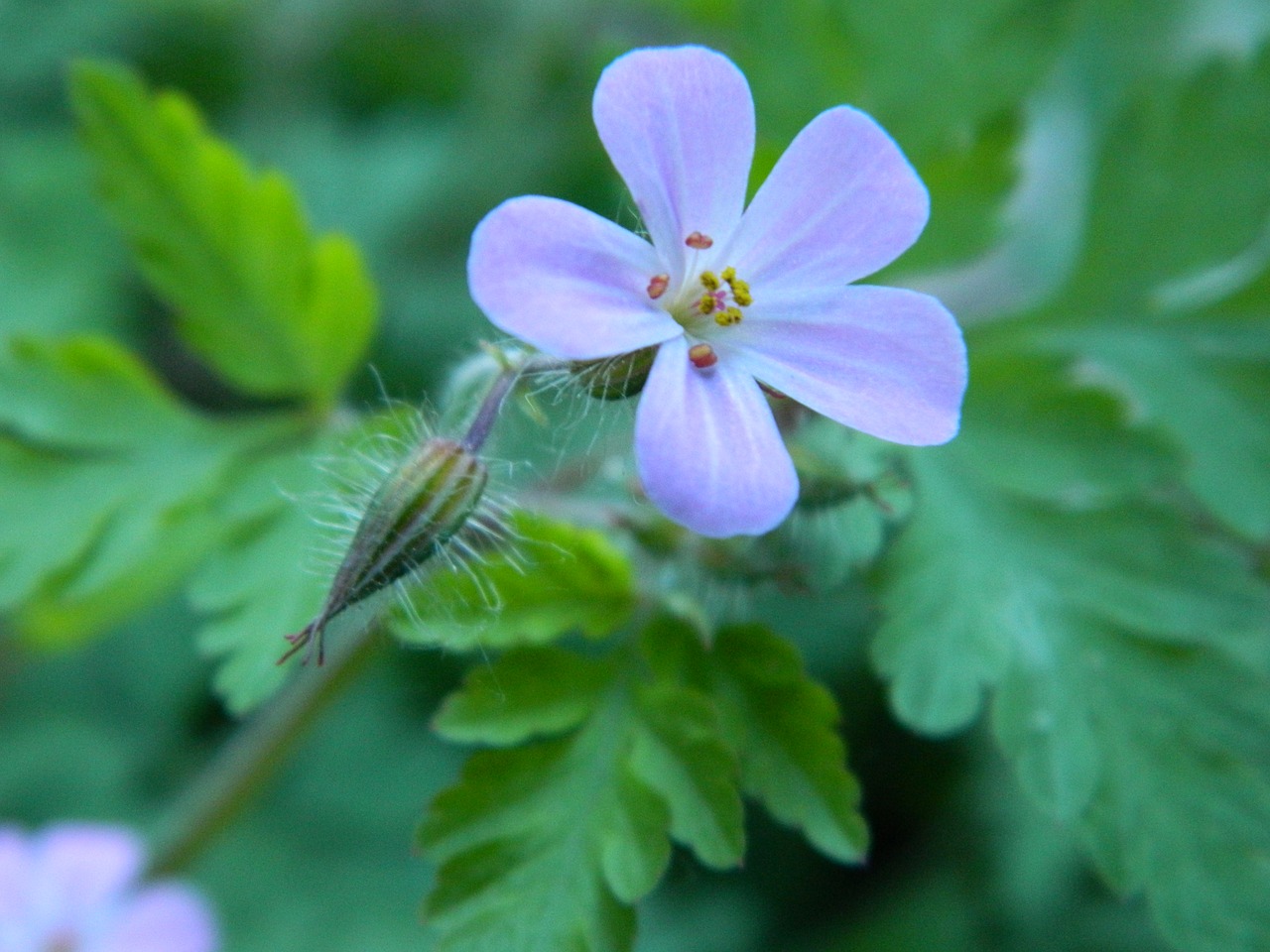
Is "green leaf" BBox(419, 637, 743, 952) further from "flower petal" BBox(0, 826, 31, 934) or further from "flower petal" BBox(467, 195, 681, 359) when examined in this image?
"flower petal" BBox(0, 826, 31, 934)

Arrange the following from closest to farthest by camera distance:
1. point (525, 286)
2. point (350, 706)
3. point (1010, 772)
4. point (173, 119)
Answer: point (525, 286) → point (173, 119) → point (1010, 772) → point (350, 706)

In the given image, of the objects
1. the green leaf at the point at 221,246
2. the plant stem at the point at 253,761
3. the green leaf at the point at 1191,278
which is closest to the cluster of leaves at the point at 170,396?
the green leaf at the point at 221,246

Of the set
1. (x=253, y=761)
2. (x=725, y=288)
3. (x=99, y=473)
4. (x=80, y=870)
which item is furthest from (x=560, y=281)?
(x=80, y=870)

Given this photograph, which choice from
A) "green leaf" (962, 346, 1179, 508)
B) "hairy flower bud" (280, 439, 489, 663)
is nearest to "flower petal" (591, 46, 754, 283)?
"hairy flower bud" (280, 439, 489, 663)

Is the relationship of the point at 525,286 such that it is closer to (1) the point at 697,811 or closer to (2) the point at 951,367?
(2) the point at 951,367

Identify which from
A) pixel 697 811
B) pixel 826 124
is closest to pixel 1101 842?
pixel 697 811

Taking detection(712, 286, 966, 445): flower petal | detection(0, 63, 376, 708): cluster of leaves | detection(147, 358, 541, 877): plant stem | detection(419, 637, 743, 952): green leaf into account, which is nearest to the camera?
detection(712, 286, 966, 445): flower petal

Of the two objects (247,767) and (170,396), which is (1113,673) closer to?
(247,767)

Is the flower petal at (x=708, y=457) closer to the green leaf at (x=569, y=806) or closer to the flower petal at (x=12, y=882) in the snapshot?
the green leaf at (x=569, y=806)
